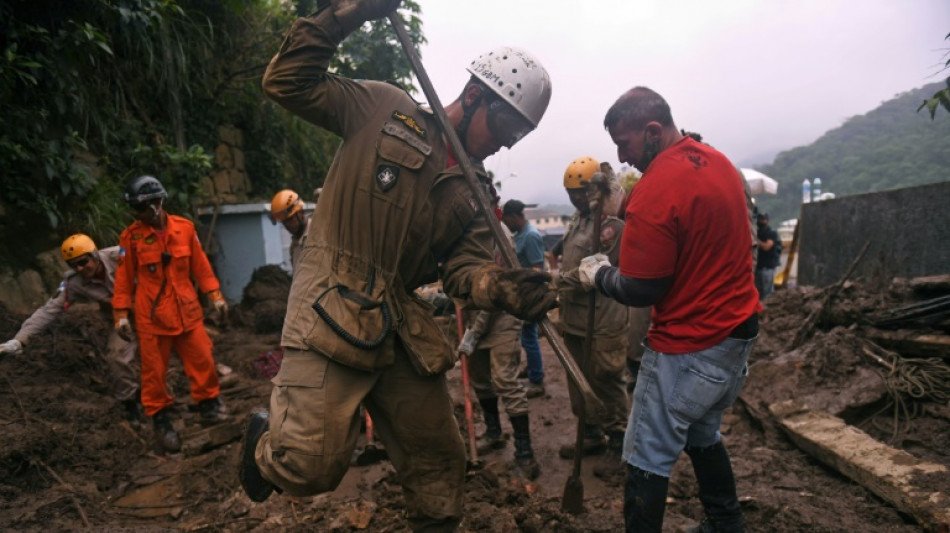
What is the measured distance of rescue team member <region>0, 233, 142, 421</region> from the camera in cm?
462

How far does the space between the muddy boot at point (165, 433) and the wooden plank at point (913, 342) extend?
19.9 feet

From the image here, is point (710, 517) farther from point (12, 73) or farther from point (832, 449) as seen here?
point (12, 73)

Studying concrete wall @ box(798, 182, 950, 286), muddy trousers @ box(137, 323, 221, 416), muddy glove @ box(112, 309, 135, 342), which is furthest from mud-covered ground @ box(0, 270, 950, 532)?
concrete wall @ box(798, 182, 950, 286)

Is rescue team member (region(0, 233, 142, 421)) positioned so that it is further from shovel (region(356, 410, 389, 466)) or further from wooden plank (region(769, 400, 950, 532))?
wooden plank (region(769, 400, 950, 532))

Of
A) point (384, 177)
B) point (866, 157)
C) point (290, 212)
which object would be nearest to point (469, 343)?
point (384, 177)

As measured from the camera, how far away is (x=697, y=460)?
8.61ft

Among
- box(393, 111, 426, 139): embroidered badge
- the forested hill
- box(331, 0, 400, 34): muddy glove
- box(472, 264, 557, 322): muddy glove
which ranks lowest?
box(472, 264, 557, 322): muddy glove

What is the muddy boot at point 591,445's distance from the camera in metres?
4.23

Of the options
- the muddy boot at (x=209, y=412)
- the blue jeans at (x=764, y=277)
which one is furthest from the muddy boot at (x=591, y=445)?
the blue jeans at (x=764, y=277)

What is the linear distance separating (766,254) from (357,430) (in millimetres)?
8639

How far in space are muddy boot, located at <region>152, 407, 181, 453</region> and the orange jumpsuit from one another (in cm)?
7

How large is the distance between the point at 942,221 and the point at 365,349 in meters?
7.12

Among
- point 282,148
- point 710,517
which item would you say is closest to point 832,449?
point 710,517

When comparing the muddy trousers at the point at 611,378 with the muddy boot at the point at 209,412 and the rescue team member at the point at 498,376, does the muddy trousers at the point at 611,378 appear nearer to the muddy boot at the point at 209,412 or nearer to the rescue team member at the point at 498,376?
the rescue team member at the point at 498,376
